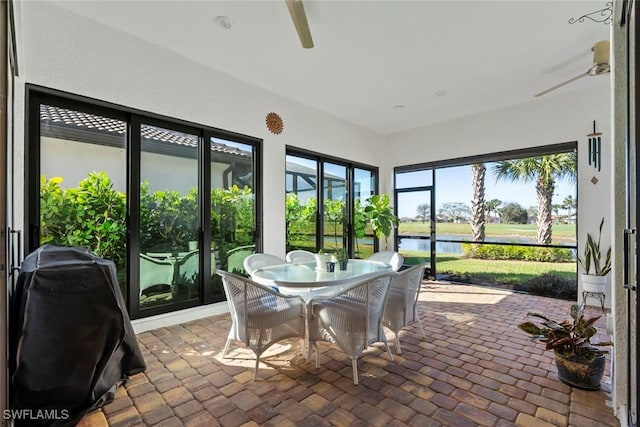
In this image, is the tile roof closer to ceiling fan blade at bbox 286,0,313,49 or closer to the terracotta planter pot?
ceiling fan blade at bbox 286,0,313,49

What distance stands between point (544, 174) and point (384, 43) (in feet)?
14.7

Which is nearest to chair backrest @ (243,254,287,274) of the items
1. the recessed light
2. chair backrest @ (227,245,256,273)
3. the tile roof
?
chair backrest @ (227,245,256,273)

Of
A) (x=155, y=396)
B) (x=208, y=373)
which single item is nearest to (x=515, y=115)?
(x=208, y=373)

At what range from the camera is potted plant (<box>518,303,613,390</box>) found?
216 centimetres

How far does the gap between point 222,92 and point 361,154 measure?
3.21 m

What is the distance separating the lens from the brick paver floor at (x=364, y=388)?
6.16 feet

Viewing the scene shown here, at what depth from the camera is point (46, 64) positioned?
2.72 metres

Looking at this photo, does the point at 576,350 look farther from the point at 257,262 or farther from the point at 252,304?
the point at 257,262

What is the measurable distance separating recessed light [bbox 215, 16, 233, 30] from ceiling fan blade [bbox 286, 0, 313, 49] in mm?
973

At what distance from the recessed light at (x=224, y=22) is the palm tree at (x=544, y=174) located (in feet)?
16.8

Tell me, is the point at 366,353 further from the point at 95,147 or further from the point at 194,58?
the point at 194,58

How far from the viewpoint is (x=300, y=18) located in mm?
2289

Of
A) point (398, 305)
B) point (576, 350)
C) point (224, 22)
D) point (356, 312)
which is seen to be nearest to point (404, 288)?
point (398, 305)

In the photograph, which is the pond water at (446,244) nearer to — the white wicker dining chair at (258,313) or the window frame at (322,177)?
the window frame at (322,177)
